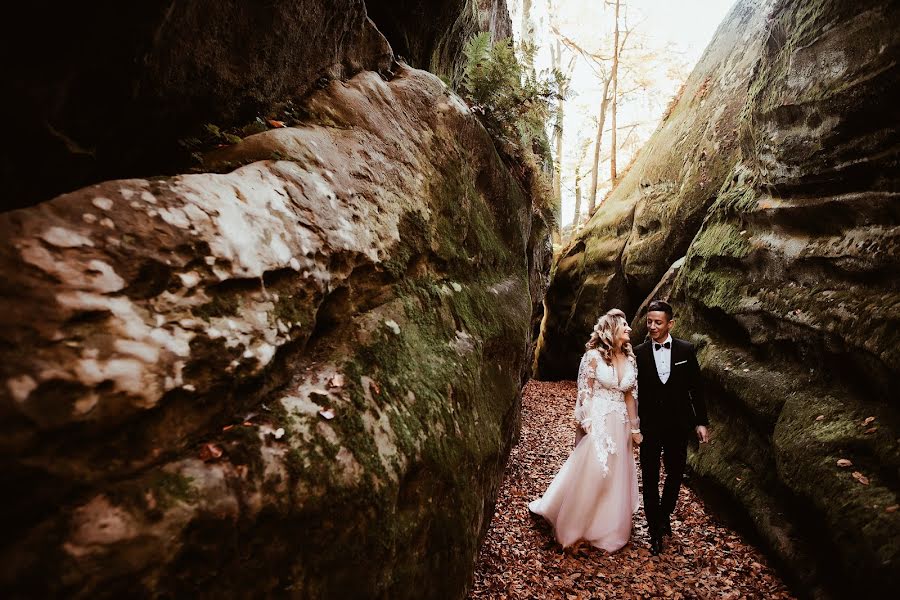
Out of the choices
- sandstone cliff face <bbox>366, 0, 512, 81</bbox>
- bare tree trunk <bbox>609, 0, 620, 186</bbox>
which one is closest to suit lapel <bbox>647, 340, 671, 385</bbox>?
sandstone cliff face <bbox>366, 0, 512, 81</bbox>

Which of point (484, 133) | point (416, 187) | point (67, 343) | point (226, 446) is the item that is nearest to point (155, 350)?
point (67, 343)

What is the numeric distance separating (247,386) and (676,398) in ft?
15.0

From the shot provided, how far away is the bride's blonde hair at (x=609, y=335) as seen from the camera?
16.7 ft

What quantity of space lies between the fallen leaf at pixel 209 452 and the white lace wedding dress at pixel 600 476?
4.04 metres

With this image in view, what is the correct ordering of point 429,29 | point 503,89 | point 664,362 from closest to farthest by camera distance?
point 664,362, point 429,29, point 503,89

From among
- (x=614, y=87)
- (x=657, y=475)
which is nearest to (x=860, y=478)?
(x=657, y=475)

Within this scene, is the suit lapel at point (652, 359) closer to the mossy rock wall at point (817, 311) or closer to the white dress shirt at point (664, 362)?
the white dress shirt at point (664, 362)

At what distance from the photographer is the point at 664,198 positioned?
11.5 meters

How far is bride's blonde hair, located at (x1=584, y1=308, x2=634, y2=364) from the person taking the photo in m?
5.08

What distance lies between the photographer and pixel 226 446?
2029 millimetres

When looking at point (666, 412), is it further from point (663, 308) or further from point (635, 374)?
point (663, 308)

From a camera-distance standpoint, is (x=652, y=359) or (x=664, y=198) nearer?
(x=652, y=359)

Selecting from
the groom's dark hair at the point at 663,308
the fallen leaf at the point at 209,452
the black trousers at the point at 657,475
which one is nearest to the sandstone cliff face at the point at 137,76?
the fallen leaf at the point at 209,452

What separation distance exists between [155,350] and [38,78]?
60.0 inches
